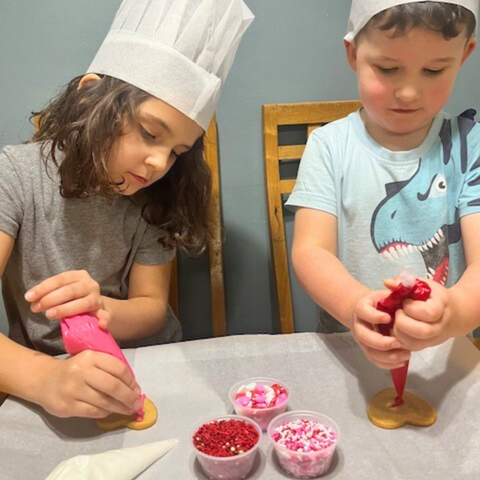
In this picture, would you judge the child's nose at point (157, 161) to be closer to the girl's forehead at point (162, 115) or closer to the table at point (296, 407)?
the girl's forehead at point (162, 115)

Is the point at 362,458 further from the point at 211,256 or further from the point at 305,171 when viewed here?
the point at 211,256

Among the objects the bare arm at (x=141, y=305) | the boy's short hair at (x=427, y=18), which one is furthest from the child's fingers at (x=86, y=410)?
the boy's short hair at (x=427, y=18)

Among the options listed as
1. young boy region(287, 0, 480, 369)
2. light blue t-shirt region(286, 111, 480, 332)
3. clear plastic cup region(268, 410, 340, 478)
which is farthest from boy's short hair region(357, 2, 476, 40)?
clear plastic cup region(268, 410, 340, 478)

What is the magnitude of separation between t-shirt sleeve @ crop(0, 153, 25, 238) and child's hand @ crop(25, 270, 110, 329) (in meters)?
0.22

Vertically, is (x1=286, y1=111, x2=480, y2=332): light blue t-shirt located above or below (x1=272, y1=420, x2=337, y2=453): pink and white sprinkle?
above

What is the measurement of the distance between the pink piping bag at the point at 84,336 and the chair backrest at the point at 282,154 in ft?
2.13

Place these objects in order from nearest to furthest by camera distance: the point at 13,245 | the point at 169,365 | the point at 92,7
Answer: the point at 169,365 < the point at 13,245 < the point at 92,7

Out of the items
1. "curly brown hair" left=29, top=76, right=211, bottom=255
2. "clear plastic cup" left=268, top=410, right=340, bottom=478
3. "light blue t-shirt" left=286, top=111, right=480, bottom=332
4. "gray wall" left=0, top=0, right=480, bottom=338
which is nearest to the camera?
"clear plastic cup" left=268, top=410, right=340, bottom=478

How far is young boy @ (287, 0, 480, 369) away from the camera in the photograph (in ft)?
2.50

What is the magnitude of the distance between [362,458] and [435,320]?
0.62 ft

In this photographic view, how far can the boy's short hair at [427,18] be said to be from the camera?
0.75m

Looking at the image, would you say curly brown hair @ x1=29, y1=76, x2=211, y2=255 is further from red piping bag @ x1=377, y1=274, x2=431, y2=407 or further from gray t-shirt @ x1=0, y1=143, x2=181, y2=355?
red piping bag @ x1=377, y1=274, x2=431, y2=407

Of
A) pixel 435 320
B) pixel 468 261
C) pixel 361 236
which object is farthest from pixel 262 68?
pixel 435 320

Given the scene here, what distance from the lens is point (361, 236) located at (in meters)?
0.97
